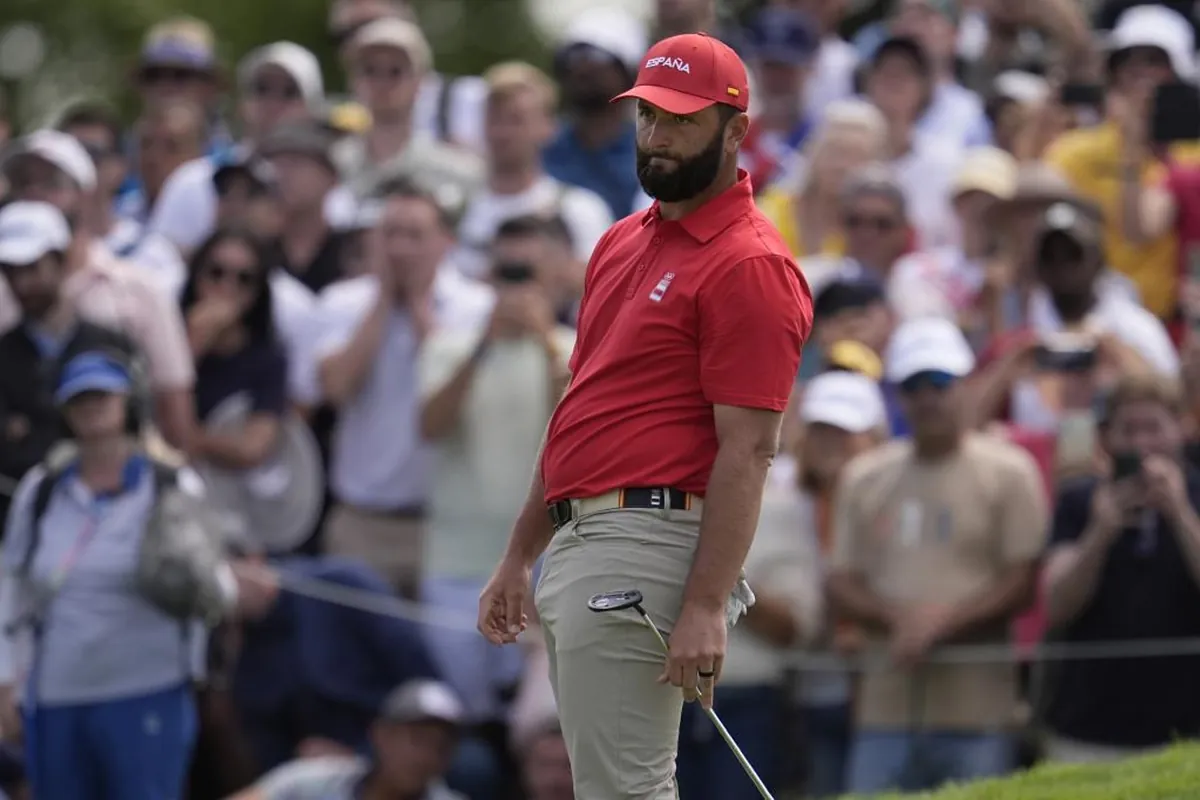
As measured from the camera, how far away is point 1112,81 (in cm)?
1389

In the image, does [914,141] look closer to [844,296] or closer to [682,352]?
[844,296]

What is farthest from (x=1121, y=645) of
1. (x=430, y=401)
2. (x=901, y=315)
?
(x=430, y=401)

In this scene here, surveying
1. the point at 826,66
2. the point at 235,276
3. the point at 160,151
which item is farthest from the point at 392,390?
the point at 826,66

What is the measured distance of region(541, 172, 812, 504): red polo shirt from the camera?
6625 mm

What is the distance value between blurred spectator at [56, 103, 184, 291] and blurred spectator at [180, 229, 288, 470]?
0.27 m

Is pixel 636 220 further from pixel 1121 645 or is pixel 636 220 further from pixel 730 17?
pixel 730 17

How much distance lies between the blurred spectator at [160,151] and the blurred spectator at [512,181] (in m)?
2.08

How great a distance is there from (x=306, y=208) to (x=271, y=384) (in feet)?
5.89

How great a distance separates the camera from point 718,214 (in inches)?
268

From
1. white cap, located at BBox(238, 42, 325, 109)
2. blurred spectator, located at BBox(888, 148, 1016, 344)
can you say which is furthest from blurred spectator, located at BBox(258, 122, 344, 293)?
blurred spectator, located at BBox(888, 148, 1016, 344)

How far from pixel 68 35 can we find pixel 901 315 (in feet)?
77.1

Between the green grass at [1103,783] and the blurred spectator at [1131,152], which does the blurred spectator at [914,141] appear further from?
the green grass at [1103,783]

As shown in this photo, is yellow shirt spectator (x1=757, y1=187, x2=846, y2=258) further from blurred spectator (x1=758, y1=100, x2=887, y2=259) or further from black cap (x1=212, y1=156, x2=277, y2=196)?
black cap (x1=212, y1=156, x2=277, y2=196)

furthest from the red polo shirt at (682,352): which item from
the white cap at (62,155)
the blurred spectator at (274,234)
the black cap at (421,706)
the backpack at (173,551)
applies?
the white cap at (62,155)
